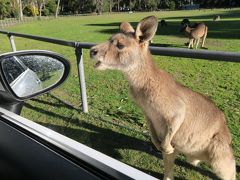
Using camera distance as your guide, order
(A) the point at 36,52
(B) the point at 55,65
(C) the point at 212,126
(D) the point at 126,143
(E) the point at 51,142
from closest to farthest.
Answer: (E) the point at 51,142, (A) the point at 36,52, (C) the point at 212,126, (B) the point at 55,65, (D) the point at 126,143

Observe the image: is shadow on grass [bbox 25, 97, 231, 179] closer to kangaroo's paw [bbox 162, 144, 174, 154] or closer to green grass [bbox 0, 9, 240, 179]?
green grass [bbox 0, 9, 240, 179]

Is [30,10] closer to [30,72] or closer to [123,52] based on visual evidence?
[30,72]

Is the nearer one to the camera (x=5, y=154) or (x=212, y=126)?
(x=5, y=154)

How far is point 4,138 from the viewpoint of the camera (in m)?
2.15

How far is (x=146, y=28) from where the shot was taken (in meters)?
3.19

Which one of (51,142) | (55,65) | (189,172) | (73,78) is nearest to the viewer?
(51,142)

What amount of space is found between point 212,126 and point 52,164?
2038 millimetres

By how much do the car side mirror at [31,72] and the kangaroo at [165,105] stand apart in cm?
49

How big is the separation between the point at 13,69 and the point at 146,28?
46.5 inches

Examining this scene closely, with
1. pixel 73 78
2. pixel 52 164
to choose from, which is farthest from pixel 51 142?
pixel 73 78

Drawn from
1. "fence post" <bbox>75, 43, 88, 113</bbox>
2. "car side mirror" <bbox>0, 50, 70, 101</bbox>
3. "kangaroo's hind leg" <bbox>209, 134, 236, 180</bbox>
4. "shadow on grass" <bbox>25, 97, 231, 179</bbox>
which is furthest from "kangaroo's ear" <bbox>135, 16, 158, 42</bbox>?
"fence post" <bbox>75, 43, 88, 113</bbox>

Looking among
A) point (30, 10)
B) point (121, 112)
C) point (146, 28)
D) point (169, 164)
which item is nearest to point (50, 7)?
point (30, 10)

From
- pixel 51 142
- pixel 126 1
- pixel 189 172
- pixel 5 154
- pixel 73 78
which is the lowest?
pixel 126 1

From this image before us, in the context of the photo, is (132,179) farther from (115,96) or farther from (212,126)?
(115,96)
